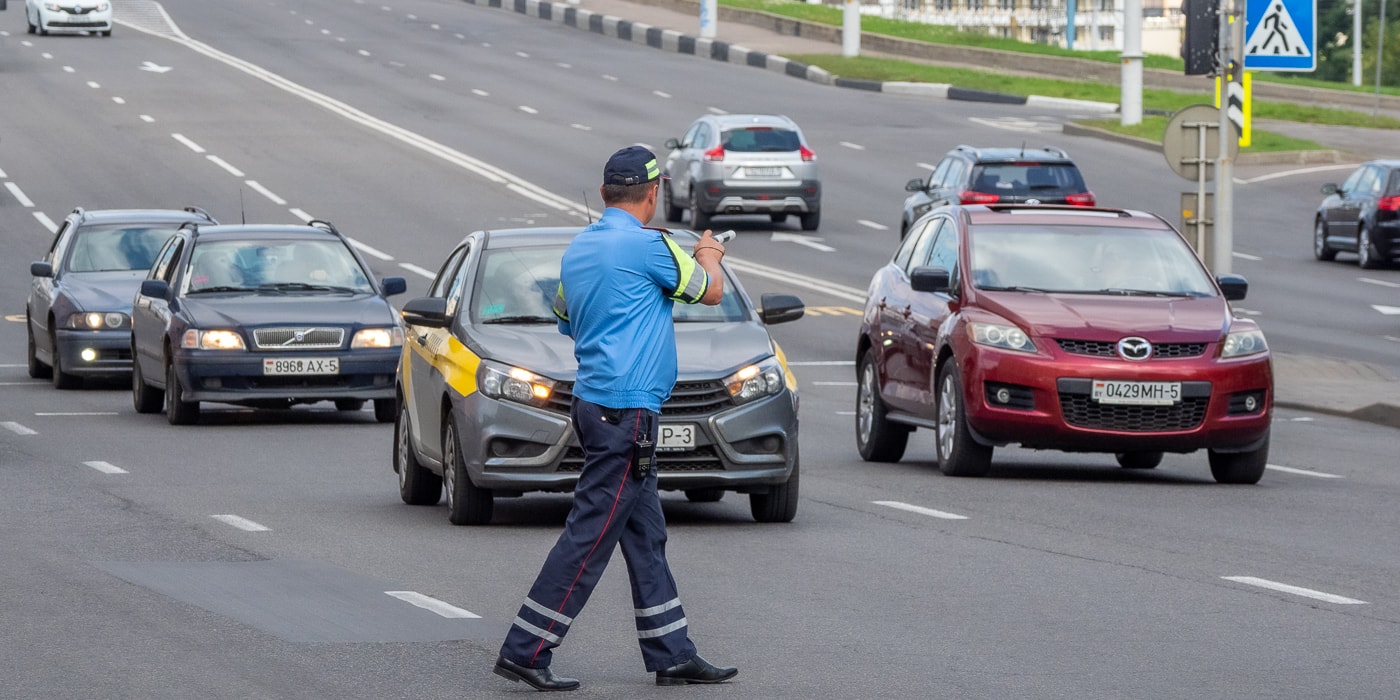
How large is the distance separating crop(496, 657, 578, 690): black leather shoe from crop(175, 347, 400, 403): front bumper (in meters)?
10.8

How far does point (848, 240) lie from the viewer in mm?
37938

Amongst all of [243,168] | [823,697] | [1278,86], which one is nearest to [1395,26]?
[1278,86]

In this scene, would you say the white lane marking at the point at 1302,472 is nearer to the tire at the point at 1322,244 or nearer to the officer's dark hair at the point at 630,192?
the officer's dark hair at the point at 630,192

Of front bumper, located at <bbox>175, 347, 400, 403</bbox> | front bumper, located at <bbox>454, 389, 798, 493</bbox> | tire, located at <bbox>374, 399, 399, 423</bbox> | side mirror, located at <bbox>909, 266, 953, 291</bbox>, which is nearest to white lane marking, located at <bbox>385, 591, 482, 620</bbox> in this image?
front bumper, located at <bbox>454, 389, 798, 493</bbox>

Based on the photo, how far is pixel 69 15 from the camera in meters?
65.2

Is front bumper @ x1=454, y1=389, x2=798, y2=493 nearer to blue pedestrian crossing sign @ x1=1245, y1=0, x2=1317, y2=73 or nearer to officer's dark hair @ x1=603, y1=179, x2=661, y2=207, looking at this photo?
officer's dark hair @ x1=603, y1=179, x2=661, y2=207

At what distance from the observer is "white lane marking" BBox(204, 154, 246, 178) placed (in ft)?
144

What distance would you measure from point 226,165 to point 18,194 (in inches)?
168

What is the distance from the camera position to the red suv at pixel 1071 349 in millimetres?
14312

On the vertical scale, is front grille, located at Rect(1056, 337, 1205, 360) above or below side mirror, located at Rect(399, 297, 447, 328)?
below

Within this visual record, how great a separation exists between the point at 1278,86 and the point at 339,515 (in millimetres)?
55476

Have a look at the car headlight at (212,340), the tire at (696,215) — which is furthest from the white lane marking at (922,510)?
the tire at (696,215)

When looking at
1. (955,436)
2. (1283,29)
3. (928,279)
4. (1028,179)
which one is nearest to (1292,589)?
(955,436)

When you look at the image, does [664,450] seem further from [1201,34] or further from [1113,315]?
[1201,34]
